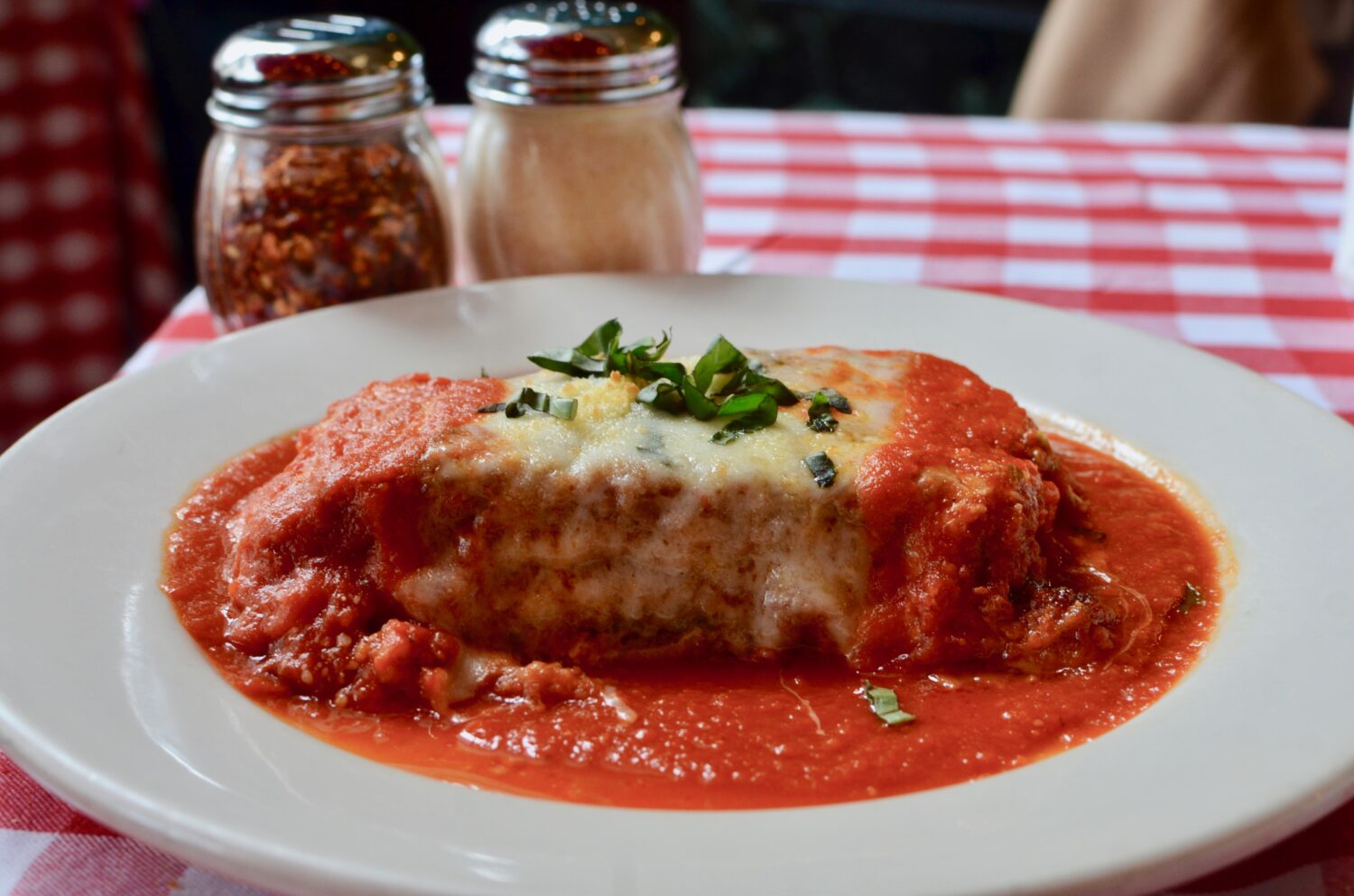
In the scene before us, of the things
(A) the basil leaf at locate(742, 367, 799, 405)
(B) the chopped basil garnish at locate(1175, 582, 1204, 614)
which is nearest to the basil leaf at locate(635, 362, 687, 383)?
(A) the basil leaf at locate(742, 367, 799, 405)

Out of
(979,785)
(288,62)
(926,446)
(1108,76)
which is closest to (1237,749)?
(979,785)

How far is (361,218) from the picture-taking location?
3355mm

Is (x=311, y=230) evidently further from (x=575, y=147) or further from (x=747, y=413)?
(x=747, y=413)

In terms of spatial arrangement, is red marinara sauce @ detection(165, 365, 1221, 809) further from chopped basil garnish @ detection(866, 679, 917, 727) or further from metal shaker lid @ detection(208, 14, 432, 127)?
metal shaker lid @ detection(208, 14, 432, 127)

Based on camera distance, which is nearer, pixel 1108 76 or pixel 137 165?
pixel 137 165

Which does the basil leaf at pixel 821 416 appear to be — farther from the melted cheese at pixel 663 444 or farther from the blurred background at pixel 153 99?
the blurred background at pixel 153 99

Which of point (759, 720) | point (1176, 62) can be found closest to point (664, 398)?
point (759, 720)

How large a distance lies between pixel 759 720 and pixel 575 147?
1.81 metres

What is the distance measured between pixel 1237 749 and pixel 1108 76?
5463 mm

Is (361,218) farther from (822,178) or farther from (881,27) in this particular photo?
(881,27)

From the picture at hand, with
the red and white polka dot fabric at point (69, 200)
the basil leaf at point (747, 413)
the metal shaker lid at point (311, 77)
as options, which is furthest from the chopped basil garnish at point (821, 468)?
the red and white polka dot fabric at point (69, 200)

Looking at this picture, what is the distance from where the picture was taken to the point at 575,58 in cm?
339

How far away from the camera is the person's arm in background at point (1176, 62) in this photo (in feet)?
20.7

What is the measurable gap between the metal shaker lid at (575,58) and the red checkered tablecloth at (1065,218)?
851 mm
